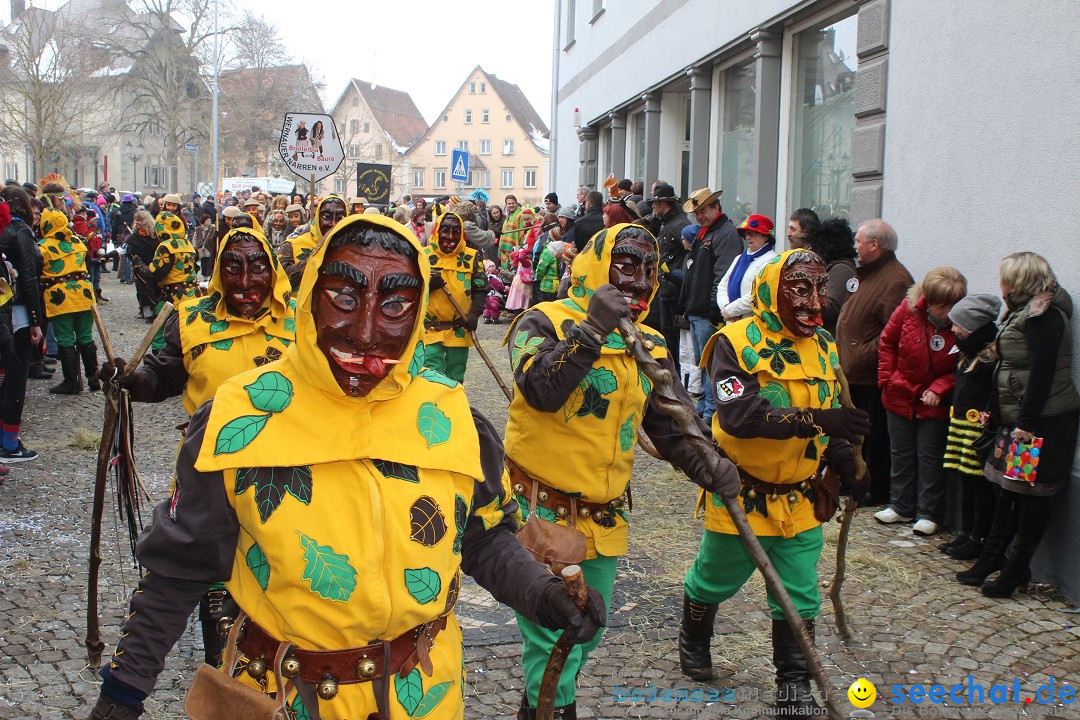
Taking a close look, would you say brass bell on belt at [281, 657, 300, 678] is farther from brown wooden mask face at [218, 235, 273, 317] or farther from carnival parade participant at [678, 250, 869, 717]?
brown wooden mask face at [218, 235, 273, 317]

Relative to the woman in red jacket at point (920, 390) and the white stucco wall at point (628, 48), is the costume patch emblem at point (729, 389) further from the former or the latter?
the white stucco wall at point (628, 48)

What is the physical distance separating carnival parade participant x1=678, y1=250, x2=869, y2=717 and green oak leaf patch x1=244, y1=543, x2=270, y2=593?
240 centimetres

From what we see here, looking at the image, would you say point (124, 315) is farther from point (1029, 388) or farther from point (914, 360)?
point (1029, 388)

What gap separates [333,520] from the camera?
2289 millimetres

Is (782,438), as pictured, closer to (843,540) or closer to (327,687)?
(843,540)

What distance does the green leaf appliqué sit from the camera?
243 cm

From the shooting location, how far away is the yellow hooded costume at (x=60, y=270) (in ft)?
34.9

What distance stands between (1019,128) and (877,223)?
52.9 inches

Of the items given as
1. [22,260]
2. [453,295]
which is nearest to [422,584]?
[453,295]

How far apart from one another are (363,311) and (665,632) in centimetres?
340

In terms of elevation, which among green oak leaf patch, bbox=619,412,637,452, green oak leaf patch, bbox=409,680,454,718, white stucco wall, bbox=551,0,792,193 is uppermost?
white stucco wall, bbox=551,0,792,193

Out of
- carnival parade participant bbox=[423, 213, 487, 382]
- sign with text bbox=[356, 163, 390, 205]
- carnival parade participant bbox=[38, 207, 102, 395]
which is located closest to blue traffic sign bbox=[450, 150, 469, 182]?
sign with text bbox=[356, 163, 390, 205]

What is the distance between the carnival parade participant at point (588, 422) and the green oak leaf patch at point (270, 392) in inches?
56.5

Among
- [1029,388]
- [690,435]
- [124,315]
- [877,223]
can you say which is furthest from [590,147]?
[690,435]
